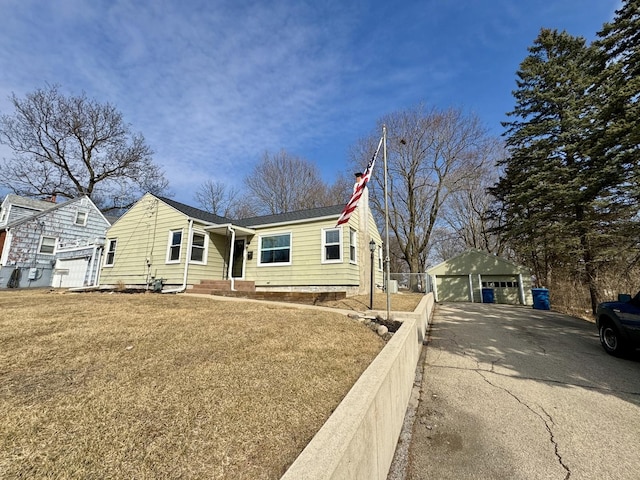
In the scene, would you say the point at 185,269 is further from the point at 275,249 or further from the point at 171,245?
the point at 275,249

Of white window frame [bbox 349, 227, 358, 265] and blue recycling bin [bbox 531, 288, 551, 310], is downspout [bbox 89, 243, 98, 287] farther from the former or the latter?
blue recycling bin [bbox 531, 288, 551, 310]

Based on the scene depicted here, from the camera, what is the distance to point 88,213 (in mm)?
19484

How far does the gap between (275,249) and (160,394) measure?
9511mm

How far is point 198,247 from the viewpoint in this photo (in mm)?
11500

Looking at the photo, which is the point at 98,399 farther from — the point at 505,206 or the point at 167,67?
the point at 505,206

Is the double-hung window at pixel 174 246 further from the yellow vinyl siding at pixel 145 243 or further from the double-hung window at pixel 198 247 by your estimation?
the double-hung window at pixel 198 247

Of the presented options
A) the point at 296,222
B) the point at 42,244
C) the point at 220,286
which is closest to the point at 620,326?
the point at 296,222

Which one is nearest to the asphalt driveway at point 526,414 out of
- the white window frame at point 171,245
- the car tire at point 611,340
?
the car tire at point 611,340

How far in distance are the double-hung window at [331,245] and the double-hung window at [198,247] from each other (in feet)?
17.0

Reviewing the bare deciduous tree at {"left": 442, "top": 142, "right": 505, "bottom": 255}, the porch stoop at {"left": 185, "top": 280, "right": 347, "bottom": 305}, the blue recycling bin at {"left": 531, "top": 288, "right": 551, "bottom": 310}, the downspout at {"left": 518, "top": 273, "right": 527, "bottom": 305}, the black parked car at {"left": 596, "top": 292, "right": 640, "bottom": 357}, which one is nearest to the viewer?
the black parked car at {"left": 596, "top": 292, "right": 640, "bottom": 357}

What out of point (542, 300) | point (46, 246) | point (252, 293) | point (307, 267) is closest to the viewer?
point (252, 293)

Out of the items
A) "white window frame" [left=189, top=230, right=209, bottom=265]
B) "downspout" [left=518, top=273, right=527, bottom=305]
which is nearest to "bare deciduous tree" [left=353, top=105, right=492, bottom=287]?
"downspout" [left=518, top=273, right=527, bottom=305]

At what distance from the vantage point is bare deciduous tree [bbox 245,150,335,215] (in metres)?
25.8

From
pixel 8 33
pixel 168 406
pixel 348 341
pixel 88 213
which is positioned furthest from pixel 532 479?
pixel 88 213
